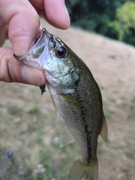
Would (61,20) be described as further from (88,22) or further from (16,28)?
(88,22)

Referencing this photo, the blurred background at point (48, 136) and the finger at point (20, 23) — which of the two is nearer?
the finger at point (20, 23)

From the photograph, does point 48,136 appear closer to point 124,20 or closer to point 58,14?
point 58,14

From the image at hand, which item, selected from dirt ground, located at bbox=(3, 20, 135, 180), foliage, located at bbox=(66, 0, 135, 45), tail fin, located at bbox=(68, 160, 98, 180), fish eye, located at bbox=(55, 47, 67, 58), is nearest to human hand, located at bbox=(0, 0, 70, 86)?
fish eye, located at bbox=(55, 47, 67, 58)

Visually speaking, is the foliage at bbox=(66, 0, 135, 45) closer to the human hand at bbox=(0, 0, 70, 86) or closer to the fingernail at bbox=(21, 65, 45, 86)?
the human hand at bbox=(0, 0, 70, 86)

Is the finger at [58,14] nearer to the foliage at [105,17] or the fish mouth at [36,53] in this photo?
the fish mouth at [36,53]

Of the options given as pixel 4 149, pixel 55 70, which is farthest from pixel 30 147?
pixel 55 70

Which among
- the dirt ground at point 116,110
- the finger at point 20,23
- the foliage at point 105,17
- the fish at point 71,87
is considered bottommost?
the foliage at point 105,17

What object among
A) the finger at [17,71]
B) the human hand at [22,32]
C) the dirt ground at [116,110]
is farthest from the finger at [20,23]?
the dirt ground at [116,110]

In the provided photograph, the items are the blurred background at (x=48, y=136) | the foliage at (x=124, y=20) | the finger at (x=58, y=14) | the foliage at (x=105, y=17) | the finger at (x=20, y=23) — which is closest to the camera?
the finger at (x=20, y=23)
